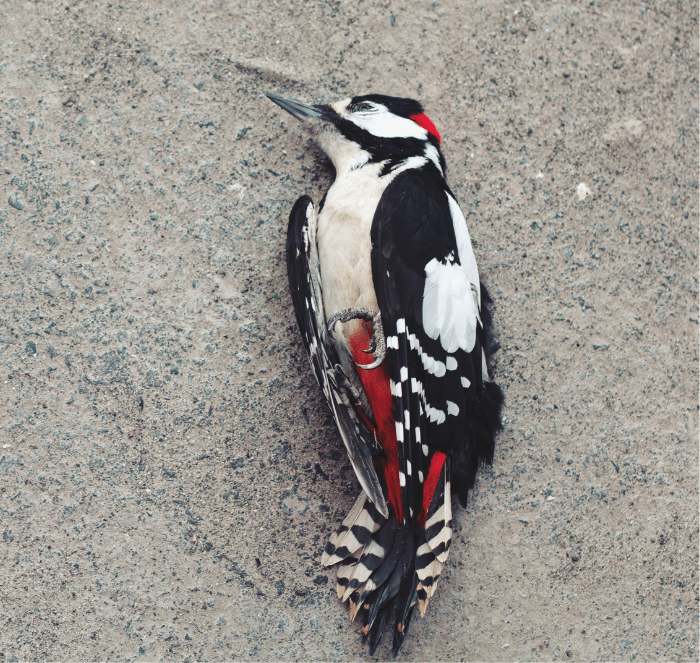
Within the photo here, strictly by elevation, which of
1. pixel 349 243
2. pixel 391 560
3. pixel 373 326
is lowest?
pixel 391 560

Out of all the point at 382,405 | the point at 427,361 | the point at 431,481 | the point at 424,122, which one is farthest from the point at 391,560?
the point at 424,122

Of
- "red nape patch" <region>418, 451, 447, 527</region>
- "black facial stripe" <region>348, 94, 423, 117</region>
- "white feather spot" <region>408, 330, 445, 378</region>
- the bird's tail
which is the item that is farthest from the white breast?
the bird's tail

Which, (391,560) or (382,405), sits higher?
(382,405)

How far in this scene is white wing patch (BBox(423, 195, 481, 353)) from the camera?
1.51 meters

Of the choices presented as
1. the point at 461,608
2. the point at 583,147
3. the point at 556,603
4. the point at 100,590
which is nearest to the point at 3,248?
the point at 100,590

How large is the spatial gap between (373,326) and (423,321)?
0.45ft

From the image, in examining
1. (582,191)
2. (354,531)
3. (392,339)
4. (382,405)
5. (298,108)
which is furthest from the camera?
(582,191)

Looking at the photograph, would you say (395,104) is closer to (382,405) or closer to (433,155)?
(433,155)

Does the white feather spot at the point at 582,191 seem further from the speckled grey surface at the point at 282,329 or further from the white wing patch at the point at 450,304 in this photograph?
the white wing patch at the point at 450,304

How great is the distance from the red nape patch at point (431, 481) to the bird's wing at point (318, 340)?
0.44ft

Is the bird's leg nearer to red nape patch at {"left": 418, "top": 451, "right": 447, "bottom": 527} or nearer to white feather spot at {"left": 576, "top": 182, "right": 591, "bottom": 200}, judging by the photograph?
red nape patch at {"left": 418, "top": 451, "right": 447, "bottom": 527}

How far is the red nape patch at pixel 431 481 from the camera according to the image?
1634 millimetres

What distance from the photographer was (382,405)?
160 cm

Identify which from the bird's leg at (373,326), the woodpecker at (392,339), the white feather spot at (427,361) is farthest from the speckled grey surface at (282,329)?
the white feather spot at (427,361)
